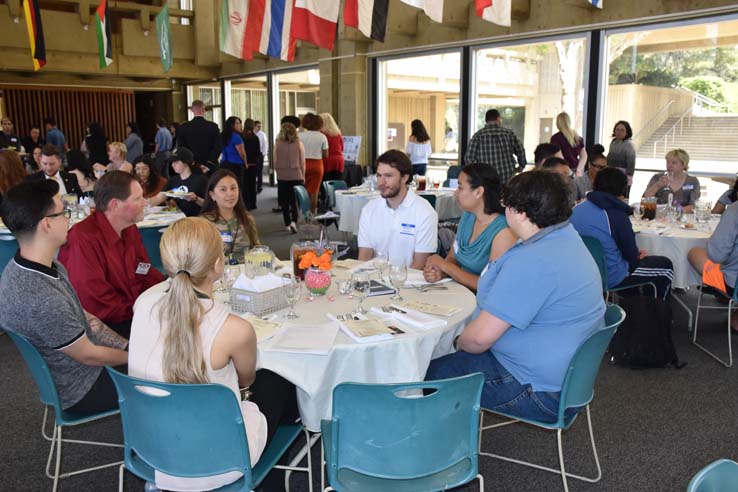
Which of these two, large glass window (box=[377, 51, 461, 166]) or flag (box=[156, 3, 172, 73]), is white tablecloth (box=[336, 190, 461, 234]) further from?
flag (box=[156, 3, 172, 73])

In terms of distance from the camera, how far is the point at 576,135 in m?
8.16

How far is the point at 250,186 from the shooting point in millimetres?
11188

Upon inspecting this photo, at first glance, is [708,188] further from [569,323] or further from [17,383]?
[17,383]

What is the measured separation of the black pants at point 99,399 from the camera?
2.45m

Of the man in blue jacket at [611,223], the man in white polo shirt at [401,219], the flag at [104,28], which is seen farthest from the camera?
the flag at [104,28]

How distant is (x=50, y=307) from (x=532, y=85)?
28.8 ft

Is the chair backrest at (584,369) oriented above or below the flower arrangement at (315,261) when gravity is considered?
below

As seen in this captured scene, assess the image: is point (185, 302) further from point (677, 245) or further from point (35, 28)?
point (35, 28)

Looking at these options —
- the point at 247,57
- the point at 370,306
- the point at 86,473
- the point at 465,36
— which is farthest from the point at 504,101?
the point at 86,473

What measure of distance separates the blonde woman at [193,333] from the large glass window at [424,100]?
8986 millimetres

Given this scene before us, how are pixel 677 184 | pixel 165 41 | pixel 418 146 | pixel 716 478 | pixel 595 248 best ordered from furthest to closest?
pixel 165 41 < pixel 418 146 < pixel 677 184 < pixel 595 248 < pixel 716 478

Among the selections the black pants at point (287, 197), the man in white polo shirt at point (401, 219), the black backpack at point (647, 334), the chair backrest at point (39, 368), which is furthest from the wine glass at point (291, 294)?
the black pants at point (287, 197)

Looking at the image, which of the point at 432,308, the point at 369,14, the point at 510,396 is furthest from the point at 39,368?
the point at 369,14

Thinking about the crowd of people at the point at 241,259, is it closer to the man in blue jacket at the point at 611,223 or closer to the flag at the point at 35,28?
the man in blue jacket at the point at 611,223
